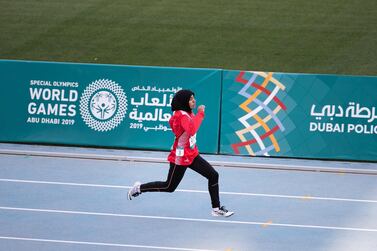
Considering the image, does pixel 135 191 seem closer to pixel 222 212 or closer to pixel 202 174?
pixel 202 174

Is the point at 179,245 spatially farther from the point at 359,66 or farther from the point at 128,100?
the point at 359,66

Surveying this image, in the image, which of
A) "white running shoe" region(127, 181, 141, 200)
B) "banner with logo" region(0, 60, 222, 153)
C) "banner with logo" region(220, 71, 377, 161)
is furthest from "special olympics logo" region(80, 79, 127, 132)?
"white running shoe" region(127, 181, 141, 200)

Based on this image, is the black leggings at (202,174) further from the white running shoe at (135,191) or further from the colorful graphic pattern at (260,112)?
the colorful graphic pattern at (260,112)

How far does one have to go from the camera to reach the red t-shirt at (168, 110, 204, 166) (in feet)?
41.7

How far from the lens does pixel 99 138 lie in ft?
61.8

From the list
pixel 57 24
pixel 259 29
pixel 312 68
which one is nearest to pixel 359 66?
pixel 312 68

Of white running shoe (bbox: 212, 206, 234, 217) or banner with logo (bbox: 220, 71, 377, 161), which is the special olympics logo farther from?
white running shoe (bbox: 212, 206, 234, 217)

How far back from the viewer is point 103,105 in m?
18.7

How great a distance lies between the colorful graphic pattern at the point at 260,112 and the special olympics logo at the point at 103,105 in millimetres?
2594

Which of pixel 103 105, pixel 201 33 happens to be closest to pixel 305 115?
pixel 103 105

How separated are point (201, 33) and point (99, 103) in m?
8.15

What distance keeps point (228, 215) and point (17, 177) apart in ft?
15.3

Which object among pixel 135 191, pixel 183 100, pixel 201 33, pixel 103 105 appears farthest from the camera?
pixel 201 33

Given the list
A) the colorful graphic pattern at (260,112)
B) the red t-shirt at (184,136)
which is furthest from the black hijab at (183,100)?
the colorful graphic pattern at (260,112)
